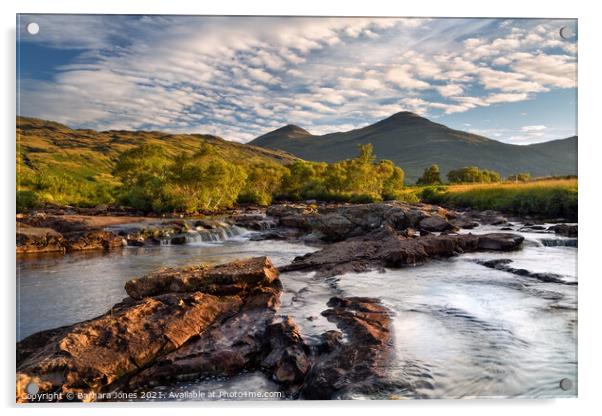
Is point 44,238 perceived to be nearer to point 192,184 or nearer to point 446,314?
point 446,314

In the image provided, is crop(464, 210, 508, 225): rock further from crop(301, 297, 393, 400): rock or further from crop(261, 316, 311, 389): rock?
crop(261, 316, 311, 389): rock

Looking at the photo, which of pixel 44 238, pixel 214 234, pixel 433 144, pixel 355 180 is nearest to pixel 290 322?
pixel 433 144

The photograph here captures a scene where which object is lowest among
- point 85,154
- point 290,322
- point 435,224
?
point 290,322

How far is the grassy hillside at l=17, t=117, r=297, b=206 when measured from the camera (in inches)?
266

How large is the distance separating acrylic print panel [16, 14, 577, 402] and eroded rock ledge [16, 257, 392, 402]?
0.08 ft

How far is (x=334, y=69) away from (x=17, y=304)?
579cm

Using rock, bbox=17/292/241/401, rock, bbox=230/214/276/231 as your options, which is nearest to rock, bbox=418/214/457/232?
rock, bbox=230/214/276/231

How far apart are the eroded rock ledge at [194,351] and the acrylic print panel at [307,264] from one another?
2cm

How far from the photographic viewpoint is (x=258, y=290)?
6438 millimetres

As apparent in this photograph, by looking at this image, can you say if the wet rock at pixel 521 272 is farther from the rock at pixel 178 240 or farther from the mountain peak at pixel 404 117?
the rock at pixel 178 240

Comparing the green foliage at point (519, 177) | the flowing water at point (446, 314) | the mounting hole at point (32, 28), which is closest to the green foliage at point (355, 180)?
the green foliage at point (519, 177)

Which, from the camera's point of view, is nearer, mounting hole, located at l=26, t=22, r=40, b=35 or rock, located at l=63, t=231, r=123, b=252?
mounting hole, located at l=26, t=22, r=40, b=35

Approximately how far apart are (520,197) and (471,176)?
149 centimetres

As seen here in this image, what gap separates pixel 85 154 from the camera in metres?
15.4
